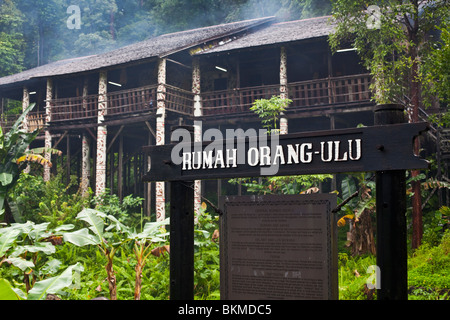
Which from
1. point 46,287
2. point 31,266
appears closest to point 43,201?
point 31,266

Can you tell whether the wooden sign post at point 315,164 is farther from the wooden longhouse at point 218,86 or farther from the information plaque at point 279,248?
the wooden longhouse at point 218,86

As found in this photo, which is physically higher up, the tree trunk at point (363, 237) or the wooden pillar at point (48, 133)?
the wooden pillar at point (48, 133)

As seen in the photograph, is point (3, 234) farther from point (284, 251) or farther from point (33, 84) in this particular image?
point (33, 84)

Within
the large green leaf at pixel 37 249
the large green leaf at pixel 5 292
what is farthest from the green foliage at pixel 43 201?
the large green leaf at pixel 5 292

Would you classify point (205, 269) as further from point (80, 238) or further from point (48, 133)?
point (48, 133)

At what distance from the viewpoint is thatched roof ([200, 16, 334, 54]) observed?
16453mm

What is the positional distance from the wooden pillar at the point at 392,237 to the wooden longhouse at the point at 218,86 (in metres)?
12.1

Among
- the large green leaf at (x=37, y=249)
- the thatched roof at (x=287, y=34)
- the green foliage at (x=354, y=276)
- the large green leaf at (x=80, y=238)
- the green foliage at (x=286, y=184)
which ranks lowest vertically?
the green foliage at (x=354, y=276)

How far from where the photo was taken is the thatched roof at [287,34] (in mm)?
16453

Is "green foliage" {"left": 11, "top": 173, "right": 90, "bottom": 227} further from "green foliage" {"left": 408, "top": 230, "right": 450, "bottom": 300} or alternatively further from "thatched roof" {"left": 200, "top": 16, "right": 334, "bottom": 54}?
"green foliage" {"left": 408, "top": 230, "right": 450, "bottom": 300}

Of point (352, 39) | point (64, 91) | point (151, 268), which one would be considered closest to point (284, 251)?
point (151, 268)

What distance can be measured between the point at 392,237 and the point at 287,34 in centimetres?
1473

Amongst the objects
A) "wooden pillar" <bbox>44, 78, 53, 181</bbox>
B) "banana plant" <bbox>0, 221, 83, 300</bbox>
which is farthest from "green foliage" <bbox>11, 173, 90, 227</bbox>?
"banana plant" <bbox>0, 221, 83, 300</bbox>

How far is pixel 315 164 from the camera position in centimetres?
411
